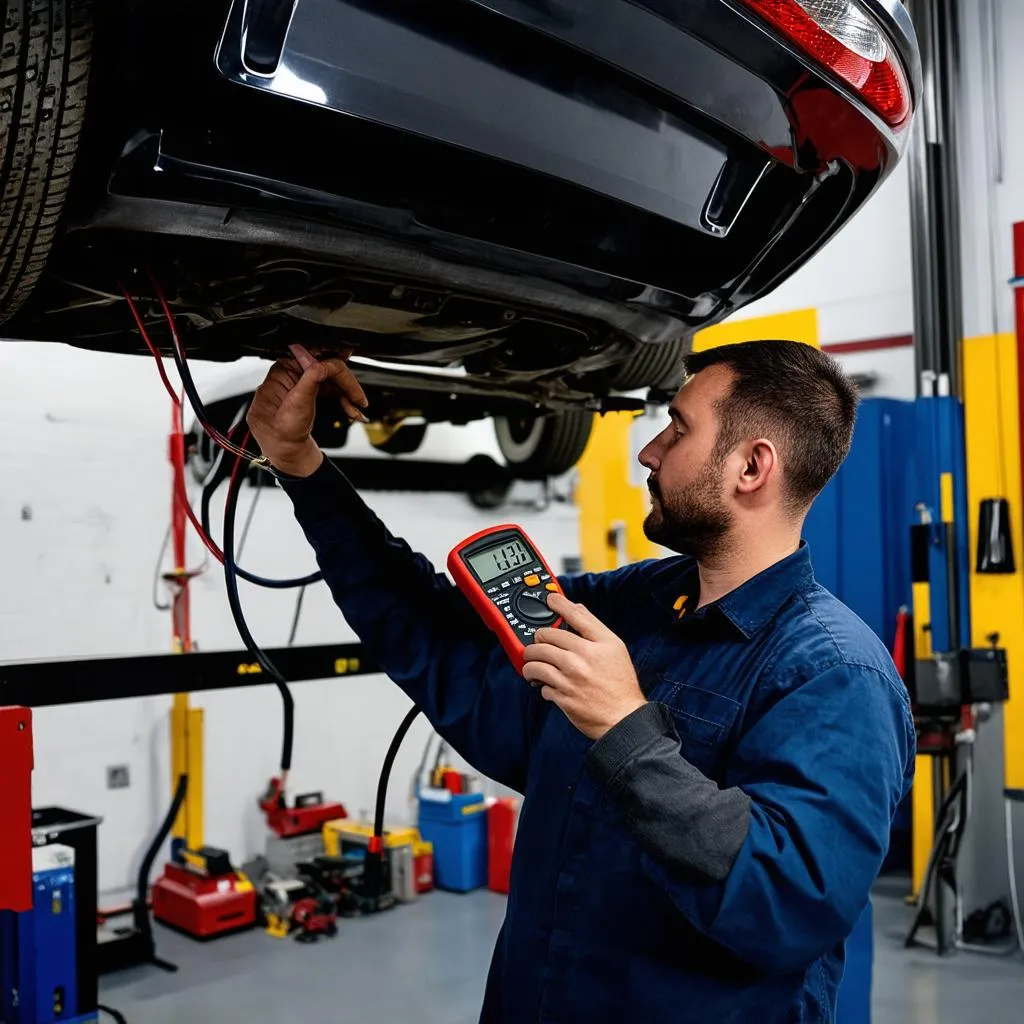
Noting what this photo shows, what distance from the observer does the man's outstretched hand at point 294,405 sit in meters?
1.30

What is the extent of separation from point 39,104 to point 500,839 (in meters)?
4.08

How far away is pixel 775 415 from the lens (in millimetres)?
1219

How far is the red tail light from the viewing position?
1.06 meters

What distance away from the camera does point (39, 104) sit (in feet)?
3.01

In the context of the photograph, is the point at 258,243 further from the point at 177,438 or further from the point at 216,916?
the point at 216,916

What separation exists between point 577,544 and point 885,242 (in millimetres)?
2320

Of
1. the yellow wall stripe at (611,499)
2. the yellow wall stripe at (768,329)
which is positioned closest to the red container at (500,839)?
the yellow wall stripe at (611,499)

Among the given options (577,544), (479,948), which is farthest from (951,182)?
(479,948)

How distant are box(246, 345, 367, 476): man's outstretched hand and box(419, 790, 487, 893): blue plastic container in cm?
352

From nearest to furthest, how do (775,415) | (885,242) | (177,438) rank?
(775,415) < (177,438) < (885,242)

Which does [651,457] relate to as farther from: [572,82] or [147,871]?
[147,871]

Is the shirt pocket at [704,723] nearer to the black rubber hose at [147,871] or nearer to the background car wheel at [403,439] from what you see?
the background car wheel at [403,439]

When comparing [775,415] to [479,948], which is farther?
[479,948]

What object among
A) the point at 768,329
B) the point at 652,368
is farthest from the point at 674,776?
the point at 768,329
